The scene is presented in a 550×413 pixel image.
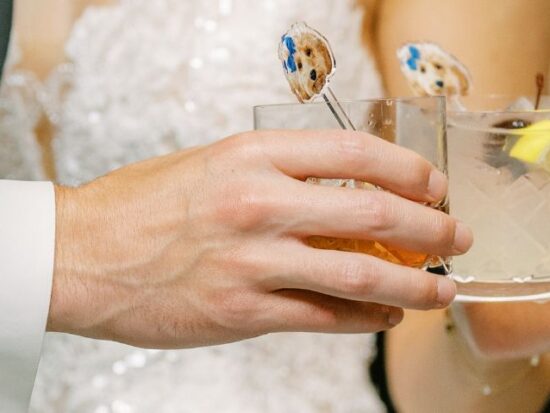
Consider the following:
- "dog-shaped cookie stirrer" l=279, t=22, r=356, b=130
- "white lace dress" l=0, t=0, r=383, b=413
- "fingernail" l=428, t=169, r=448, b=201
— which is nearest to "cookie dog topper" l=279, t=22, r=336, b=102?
"dog-shaped cookie stirrer" l=279, t=22, r=356, b=130

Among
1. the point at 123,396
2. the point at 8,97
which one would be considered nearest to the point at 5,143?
the point at 8,97

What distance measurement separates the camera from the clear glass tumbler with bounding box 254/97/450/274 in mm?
545

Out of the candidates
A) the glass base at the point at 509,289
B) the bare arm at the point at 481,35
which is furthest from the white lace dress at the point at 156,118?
the glass base at the point at 509,289

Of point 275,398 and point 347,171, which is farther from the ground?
point 347,171

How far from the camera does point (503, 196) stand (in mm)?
672

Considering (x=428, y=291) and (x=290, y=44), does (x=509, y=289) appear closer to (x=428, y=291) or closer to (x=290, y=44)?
(x=428, y=291)

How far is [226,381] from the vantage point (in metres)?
0.88

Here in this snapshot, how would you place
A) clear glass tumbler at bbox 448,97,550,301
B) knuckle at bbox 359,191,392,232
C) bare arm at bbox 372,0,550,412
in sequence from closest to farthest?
knuckle at bbox 359,191,392,232 < clear glass tumbler at bbox 448,97,550,301 < bare arm at bbox 372,0,550,412

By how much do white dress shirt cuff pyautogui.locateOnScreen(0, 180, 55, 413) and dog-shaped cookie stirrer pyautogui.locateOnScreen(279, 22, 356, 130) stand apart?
21 centimetres

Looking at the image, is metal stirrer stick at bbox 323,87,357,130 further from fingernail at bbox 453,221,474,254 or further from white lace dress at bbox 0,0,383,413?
white lace dress at bbox 0,0,383,413

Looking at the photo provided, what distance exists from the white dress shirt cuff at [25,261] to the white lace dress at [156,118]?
0.86 feet

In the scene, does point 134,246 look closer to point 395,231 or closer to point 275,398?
point 395,231

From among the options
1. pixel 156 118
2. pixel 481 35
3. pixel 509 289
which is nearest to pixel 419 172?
pixel 509 289

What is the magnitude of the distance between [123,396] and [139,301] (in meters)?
0.34
